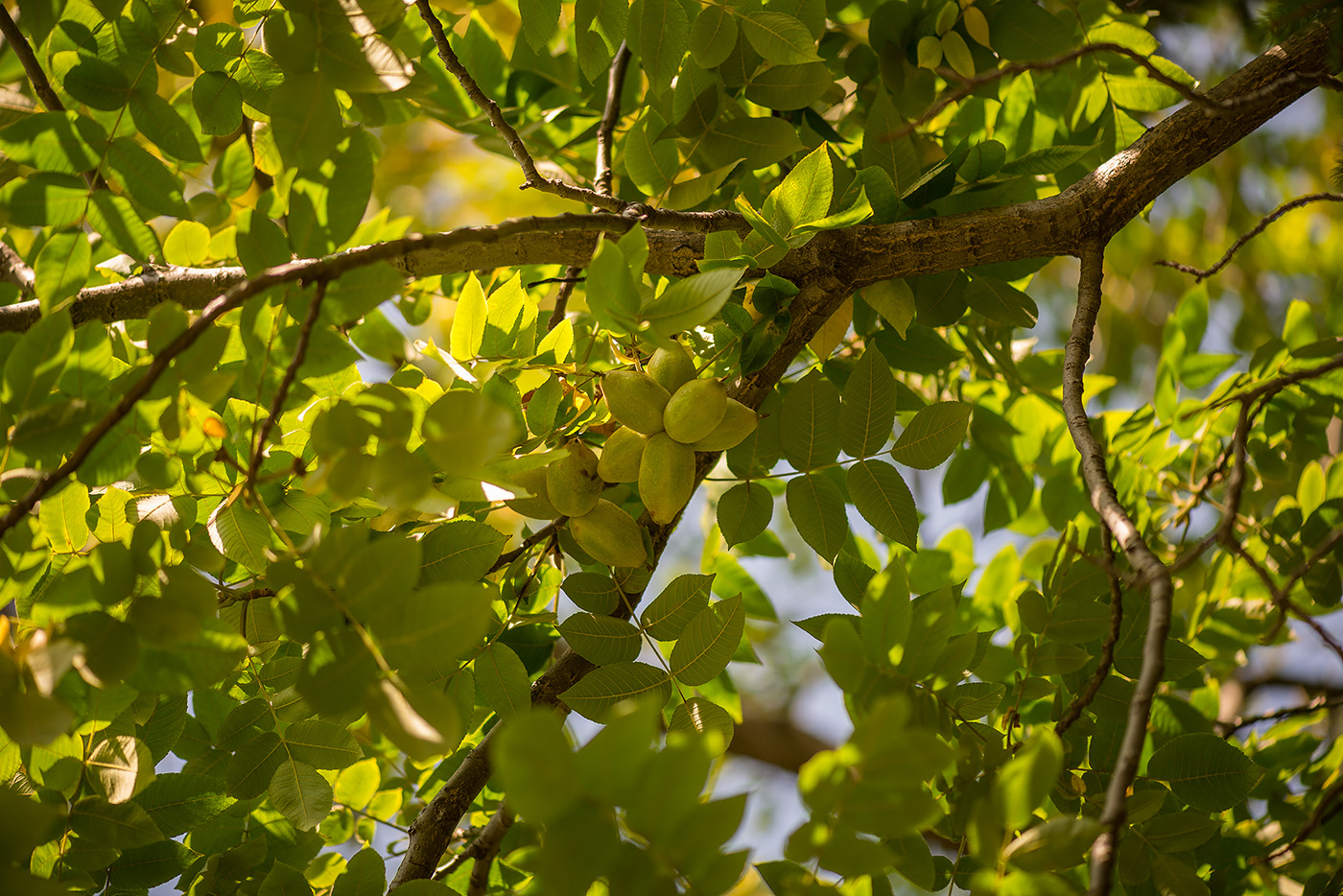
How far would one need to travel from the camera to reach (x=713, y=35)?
1045 mm

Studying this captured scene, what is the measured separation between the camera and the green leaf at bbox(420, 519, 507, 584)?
905mm

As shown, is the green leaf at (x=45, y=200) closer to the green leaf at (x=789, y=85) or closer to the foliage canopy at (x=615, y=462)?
the foliage canopy at (x=615, y=462)

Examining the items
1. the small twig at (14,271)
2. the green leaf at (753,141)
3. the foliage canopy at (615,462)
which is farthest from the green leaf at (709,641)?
the small twig at (14,271)

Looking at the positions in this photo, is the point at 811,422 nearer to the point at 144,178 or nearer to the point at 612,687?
the point at 612,687

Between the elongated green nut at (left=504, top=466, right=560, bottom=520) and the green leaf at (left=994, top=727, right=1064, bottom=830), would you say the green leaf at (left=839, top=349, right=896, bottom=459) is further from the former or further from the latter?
the green leaf at (left=994, top=727, right=1064, bottom=830)

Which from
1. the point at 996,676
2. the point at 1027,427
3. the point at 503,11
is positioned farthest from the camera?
the point at 503,11

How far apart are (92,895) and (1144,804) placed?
1075 millimetres

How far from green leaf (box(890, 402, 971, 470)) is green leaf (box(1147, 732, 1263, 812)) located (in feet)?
1.26

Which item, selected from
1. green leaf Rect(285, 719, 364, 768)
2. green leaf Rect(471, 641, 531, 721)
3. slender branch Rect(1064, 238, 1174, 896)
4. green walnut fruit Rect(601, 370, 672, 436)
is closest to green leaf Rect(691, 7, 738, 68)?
green walnut fruit Rect(601, 370, 672, 436)

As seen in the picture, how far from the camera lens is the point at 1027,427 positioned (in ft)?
4.93

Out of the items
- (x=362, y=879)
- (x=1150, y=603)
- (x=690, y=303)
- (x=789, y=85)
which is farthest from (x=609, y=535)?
(x=789, y=85)

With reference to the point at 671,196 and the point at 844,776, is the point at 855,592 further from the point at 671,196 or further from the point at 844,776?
the point at 671,196

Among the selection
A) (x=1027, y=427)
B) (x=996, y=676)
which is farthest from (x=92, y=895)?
(x=1027, y=427)

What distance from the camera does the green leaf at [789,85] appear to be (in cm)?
112
